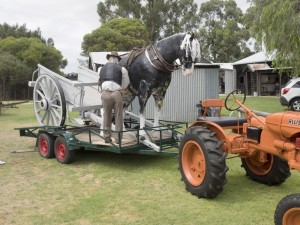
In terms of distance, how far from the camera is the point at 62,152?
7812 mm

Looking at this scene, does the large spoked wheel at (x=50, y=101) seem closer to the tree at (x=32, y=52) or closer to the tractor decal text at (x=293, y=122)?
the tractor decal text at (x=293, y=122)

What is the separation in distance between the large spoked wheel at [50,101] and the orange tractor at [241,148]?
11.7ft

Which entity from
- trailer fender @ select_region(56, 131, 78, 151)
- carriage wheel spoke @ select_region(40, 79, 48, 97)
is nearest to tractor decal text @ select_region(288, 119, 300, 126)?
trailer fender @ select_region(56, 131, 78, 151)

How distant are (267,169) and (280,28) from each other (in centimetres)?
888

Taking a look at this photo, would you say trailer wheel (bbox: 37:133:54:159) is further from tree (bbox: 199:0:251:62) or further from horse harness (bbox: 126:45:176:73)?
tree (bbox: 199:0:251:62)

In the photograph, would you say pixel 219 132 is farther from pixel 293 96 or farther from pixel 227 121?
pixel 293 96

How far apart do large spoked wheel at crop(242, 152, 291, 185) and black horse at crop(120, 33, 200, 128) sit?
78.8 inches

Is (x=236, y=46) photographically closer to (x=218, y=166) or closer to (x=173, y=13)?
(x=173, y=13)

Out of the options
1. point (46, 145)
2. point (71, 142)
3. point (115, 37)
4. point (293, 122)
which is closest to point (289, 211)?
point (293, 122)

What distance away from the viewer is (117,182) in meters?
6.35

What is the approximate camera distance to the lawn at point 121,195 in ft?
15.5

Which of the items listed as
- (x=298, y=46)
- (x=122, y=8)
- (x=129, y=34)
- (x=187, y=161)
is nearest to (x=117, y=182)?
(x=187, y=161)

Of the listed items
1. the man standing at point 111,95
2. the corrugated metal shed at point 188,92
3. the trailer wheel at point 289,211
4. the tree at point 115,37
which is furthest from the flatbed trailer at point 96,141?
the tree at point 115,37

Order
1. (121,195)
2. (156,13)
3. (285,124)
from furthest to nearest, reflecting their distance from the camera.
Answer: (156,13)
(121,195)
(285,124)
